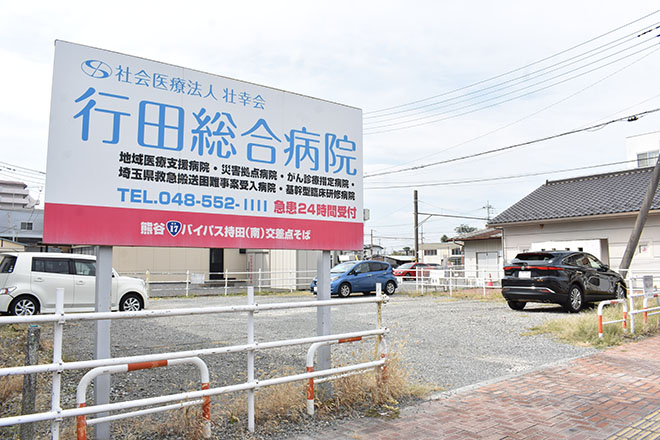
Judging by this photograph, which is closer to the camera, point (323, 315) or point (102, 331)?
point (102, 331)

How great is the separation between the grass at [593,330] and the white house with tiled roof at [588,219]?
9.61 meters

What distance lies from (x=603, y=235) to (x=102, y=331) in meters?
20.5

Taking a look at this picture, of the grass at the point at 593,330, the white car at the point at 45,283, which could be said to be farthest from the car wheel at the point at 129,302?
the grass at the point at 593,330

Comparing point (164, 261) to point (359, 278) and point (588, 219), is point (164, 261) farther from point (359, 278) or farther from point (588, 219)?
point (588, 219)

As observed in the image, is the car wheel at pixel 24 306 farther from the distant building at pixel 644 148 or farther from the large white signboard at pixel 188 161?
the distant building at pixel 644 148

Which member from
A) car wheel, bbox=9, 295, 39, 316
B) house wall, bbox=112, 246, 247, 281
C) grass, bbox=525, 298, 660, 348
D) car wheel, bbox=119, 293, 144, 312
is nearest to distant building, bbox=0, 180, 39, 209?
house wall, bbox=112, 246, 247, 281

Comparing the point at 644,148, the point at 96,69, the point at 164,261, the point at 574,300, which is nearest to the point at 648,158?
the point at 644,148

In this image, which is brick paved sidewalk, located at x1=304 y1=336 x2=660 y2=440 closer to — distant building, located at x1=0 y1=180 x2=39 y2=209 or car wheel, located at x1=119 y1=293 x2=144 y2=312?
car wheel, located at x1=119 y1=293 x2=144 y2=312

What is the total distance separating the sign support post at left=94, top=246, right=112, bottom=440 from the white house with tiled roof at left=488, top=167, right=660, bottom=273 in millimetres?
19071

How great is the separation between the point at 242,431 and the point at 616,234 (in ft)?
64.1

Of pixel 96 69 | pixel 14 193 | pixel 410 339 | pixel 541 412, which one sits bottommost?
pixel 541 412

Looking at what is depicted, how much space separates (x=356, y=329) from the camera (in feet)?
33.1

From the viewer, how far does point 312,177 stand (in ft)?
17.8

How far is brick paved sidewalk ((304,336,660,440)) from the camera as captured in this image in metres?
4.25
